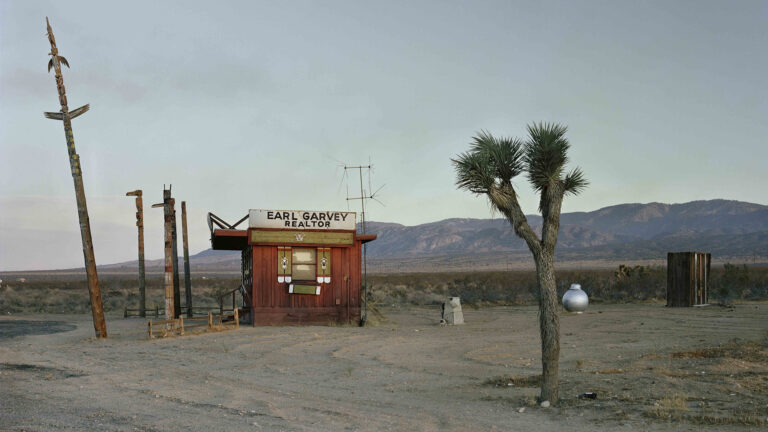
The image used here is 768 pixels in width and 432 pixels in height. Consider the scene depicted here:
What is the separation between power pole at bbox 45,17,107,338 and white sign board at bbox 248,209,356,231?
5808 millimetres

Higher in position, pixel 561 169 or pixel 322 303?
pixel 561 169

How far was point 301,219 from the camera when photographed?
27500mm

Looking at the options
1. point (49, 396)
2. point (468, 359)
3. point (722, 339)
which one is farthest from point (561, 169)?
point (722, 339)

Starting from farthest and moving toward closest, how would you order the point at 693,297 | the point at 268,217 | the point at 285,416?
the point at 693,297, the point at 268,217, the point at 285,416

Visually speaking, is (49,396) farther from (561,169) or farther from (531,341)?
(531,341)

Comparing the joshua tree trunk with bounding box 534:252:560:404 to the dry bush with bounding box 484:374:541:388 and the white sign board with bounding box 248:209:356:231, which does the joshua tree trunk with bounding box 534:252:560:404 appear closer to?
the dry bush with bounding box 484:374:541:388

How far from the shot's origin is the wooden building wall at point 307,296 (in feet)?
89.1

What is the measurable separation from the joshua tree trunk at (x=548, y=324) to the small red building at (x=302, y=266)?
627 inches

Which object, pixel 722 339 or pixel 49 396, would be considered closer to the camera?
pixel 49 396

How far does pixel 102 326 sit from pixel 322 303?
26.0 feet

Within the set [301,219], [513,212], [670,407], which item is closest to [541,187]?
[513,212]

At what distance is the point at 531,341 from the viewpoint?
21.8m

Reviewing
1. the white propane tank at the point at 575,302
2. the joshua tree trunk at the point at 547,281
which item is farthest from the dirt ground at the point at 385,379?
the white propane tank at the point at 575,302

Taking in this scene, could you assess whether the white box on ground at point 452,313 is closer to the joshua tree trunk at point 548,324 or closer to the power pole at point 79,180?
the power pole at point 79,180
